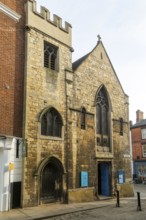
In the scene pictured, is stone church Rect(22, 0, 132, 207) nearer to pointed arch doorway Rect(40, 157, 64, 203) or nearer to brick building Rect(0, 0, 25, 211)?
pointed arch doorway Rect(40, 157, 64, 203)

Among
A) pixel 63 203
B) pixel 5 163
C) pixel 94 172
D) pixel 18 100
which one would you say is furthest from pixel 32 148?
pixel 94 172

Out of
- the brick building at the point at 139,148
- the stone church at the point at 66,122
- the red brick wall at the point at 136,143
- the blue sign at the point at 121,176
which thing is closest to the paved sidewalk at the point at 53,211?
the stone church at the point at 66,122

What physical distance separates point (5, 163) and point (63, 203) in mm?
4397

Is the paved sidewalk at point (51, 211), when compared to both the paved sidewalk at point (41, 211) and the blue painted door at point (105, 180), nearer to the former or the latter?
the paved sidewalk at point (41, 211)

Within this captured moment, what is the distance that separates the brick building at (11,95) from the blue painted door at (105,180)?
7.59 metres

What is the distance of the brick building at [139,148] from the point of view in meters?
36.7

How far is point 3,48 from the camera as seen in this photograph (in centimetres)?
1259

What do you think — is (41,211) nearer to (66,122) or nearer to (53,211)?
(53,211)

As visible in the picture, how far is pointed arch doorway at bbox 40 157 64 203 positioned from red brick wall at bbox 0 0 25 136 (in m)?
2.60

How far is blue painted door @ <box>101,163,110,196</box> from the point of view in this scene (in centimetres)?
1744

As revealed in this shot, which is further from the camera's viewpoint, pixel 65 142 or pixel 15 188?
pixel 65 142

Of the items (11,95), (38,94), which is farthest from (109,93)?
(11,95)

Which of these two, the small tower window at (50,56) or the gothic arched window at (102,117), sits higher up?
the small tower window at (50,56)

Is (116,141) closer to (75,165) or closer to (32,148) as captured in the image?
(75,165)
